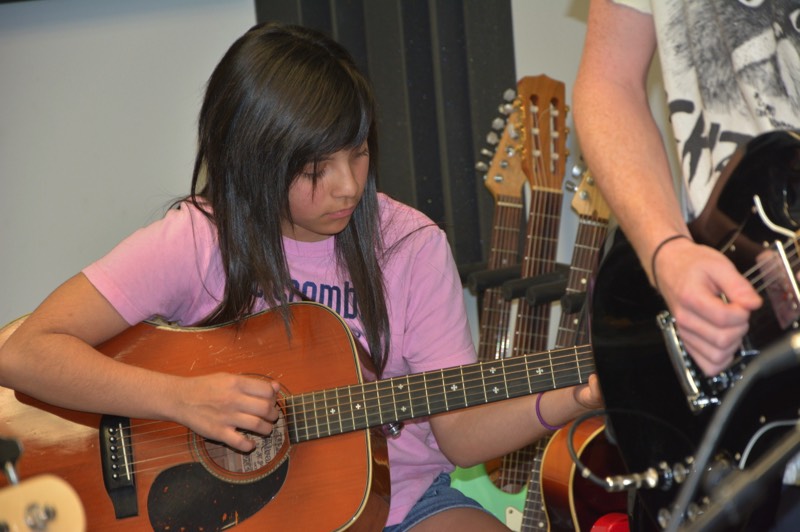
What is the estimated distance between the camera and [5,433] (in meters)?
1.74

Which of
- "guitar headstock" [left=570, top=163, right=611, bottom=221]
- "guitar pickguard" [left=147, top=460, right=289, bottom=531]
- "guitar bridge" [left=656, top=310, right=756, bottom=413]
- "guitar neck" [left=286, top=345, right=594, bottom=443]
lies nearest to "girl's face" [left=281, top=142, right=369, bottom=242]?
"guitar neck" [left=286, top=345, right=594, bottom=443]

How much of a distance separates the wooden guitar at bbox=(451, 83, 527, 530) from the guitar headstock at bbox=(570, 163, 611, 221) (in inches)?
8.6

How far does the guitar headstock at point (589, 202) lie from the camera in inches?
95.1

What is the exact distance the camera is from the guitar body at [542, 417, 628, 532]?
192cm

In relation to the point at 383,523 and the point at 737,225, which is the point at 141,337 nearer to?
the point at 383,523

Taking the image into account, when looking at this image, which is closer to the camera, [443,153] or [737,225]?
[737,225]

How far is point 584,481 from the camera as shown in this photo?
1940mm

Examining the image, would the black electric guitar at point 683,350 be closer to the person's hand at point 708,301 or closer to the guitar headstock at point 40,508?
the person's hand at point 708,301

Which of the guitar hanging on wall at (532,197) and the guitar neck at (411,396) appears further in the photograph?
the guitar hanging on wall at (532,197)

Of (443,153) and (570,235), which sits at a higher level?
(443,153)

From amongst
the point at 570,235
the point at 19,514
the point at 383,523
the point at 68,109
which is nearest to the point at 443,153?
the point at 570,235

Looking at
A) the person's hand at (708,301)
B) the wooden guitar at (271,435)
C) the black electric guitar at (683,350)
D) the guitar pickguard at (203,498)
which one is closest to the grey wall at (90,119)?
the wooden guitar at (271,435)

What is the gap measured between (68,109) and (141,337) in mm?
1466

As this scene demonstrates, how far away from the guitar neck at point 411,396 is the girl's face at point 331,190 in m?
0.29
